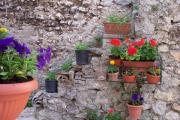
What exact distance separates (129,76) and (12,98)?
1510 millimetres

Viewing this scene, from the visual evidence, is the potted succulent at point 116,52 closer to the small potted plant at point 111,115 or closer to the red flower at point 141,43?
the red flower at point 141,43

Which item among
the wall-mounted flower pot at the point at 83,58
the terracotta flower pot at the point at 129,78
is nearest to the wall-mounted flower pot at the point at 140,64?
the terracotta flower pot at the point at 129,78

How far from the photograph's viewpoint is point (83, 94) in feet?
12.0

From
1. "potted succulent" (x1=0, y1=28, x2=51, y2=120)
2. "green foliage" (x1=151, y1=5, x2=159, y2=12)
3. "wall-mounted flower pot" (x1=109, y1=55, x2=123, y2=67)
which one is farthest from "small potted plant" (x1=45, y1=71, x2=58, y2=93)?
"potted succulent" (x1=0, y1=28, x2=51, y2=120)

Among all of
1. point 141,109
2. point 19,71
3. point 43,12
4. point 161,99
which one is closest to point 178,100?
point 161,99

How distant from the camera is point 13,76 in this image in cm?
224

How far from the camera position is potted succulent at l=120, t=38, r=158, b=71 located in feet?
10.9

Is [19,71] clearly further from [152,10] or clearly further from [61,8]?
[61,8]

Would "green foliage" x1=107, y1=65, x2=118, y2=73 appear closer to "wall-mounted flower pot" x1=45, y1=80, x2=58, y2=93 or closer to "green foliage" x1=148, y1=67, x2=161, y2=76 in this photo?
"green foliage" x1=148, y1=67, x2=161, y2=76

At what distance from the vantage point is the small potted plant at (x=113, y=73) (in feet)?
11.4

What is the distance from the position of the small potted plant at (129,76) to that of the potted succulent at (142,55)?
0.29 feet

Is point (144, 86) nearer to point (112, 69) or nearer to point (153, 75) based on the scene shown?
point (153, 75)

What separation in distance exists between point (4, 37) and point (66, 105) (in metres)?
1.56

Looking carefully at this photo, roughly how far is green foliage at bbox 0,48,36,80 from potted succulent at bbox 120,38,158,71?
129 cm
